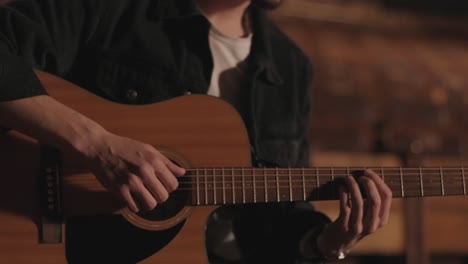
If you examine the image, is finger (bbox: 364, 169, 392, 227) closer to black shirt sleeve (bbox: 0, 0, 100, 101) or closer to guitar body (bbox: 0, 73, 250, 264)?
guitar body (bbox: 0, 73, 250, 264)

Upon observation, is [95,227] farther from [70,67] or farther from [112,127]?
[70,67]

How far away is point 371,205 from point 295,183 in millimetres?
166

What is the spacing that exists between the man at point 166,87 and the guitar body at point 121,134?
4 cm

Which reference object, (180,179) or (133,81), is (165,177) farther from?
(133,81)

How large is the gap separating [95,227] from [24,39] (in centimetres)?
38

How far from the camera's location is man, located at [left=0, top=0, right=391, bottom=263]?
3.54 ft

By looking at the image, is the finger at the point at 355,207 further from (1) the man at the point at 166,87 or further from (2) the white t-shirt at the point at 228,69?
(2) the white t-shirt at the point at 228,69

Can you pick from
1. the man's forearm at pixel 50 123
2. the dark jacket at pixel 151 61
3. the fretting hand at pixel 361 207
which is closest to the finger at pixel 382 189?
the fretting hand at pixel 361 207

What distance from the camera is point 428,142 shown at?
2902 millimetres

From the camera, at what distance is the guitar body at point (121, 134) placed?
1095 mm

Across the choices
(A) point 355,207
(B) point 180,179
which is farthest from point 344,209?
(B) point 180,179

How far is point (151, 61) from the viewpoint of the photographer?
53.3 inches

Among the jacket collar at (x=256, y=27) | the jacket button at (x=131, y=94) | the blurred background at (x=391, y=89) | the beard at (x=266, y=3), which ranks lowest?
the blurred background at (x=391, y=89)

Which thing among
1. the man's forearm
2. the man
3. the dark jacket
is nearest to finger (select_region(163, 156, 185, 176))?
the man
